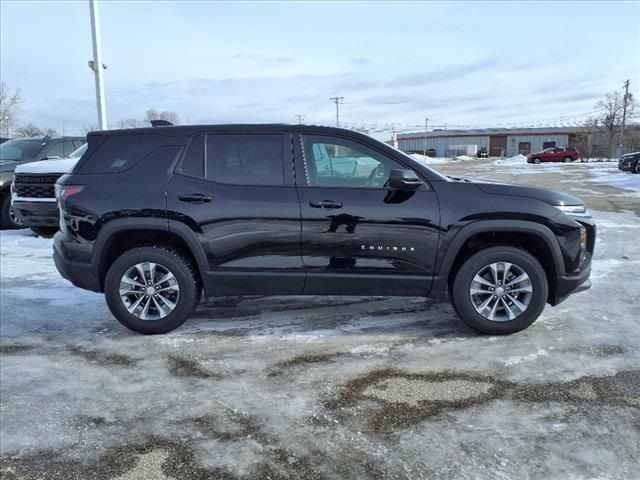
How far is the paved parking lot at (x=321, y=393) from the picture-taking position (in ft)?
8.89

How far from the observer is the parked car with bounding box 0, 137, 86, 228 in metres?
10.5

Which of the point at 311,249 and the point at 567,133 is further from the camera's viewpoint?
the point at 567,133

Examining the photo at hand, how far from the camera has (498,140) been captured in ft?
297

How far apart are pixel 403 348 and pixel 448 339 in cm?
46

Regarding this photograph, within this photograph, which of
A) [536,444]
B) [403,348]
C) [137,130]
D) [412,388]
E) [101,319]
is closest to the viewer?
[536,444]

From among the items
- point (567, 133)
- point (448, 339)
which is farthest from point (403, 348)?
point (567, 133)

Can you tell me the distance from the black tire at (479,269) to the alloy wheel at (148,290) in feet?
7.99

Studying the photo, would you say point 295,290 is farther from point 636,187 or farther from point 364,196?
point 636,187

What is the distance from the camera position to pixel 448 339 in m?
4.40

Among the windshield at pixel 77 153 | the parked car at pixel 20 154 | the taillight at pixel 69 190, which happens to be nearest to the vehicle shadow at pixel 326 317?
the taillight at pixel 69 190

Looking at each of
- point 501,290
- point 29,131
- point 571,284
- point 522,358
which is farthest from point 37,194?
point 29,131

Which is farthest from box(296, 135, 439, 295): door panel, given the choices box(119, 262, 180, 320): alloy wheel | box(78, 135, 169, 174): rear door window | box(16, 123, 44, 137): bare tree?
box(16, 123, 44, 137): bare tree

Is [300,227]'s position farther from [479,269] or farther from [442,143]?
[442,143]

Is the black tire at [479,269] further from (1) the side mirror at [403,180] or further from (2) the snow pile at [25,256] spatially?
(2) the snow pile at [25,256]
